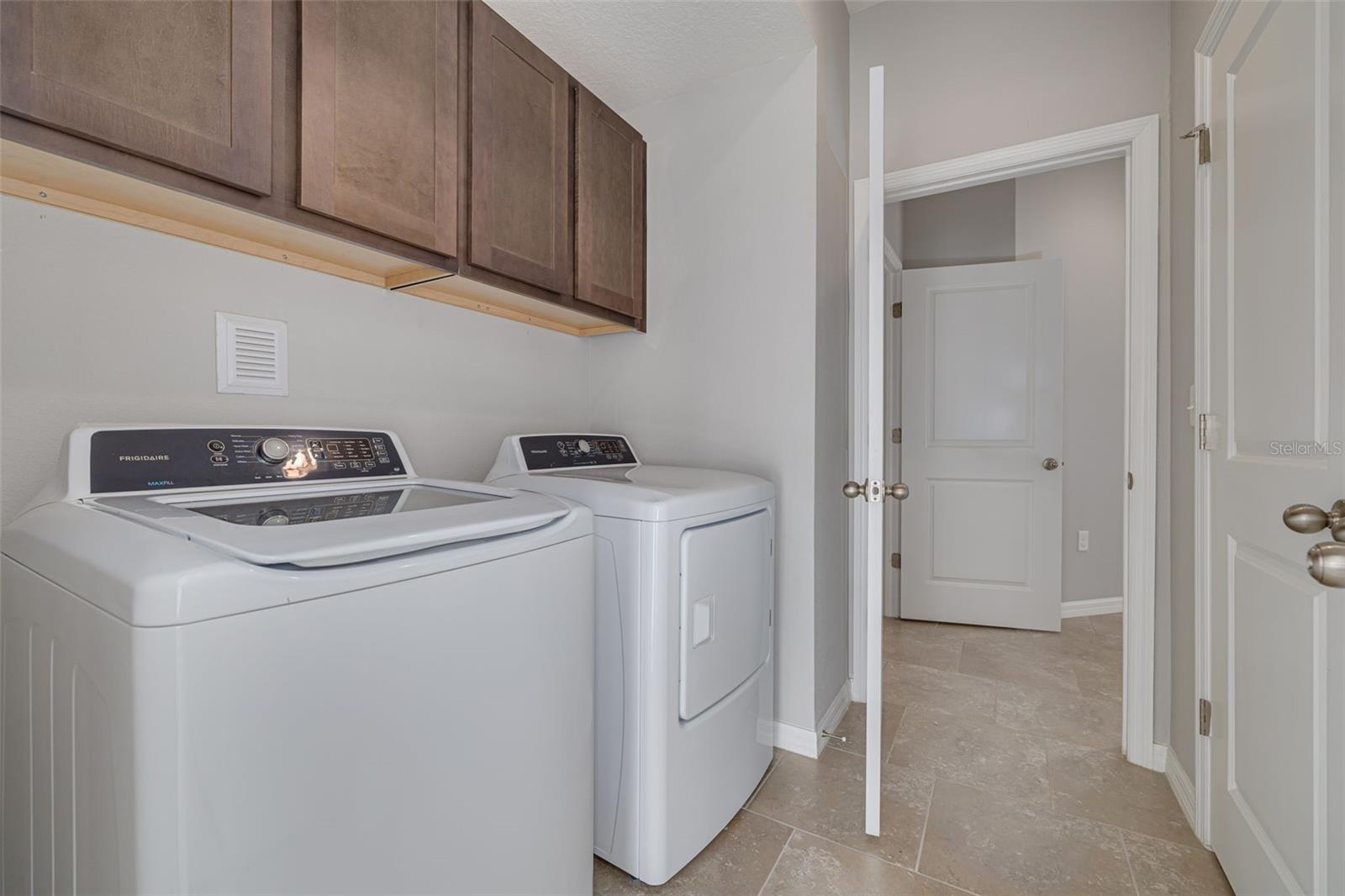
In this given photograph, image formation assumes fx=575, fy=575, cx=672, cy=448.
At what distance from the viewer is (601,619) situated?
1415 mm

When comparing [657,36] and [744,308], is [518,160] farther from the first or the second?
[744,308]

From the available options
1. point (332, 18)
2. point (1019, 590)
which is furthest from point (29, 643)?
point (1019, 590)

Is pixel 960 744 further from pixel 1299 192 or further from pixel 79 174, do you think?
pixel 79 174

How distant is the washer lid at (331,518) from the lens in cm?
73

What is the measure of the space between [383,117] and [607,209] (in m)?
0.85

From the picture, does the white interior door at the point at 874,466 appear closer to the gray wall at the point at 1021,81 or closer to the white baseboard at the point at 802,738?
the white baseboard at the point at 802,738

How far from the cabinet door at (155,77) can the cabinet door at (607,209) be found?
94cm

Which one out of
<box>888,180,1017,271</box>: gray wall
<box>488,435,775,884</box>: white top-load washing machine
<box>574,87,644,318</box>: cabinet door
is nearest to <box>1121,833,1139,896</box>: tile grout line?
<box>488,435,775,884</box>: white top-load washing machine

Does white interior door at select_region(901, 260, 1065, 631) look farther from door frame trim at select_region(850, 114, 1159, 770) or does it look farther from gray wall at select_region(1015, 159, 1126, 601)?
door frame trim at select_region(850, 114, 1159, 770)

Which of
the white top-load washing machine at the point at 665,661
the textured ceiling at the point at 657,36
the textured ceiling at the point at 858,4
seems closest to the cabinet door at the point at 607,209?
the textured ceiling at the point at 657,36

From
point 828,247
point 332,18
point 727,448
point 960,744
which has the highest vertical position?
point 332,18

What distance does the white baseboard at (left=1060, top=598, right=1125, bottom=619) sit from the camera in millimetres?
3410

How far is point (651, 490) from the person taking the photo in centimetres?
143

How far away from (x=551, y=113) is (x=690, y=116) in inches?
24.7
